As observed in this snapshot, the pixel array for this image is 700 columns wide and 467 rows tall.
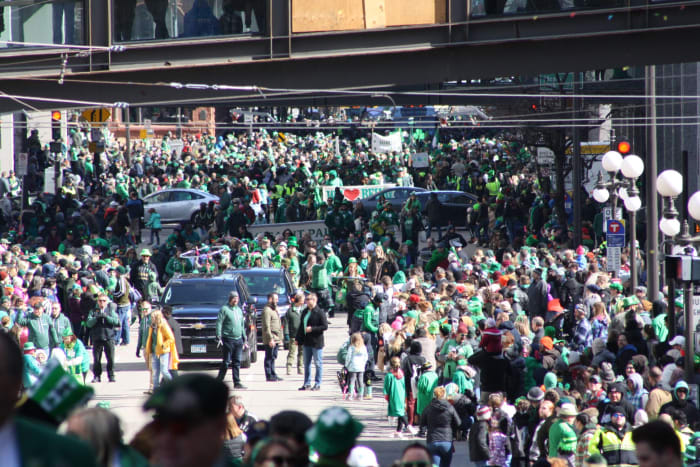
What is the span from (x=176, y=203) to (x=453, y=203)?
33.0 feet

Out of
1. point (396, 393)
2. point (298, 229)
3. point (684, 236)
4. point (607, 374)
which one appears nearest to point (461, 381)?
point (396, 393)

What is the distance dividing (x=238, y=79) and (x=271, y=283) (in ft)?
15.1

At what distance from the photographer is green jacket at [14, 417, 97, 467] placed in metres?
2.24

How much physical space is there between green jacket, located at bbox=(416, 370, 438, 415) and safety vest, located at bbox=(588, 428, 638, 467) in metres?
3.95

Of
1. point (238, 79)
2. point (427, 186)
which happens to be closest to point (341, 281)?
point (238, 79)

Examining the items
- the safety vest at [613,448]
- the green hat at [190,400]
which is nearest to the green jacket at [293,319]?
the safety vest at [613,448]

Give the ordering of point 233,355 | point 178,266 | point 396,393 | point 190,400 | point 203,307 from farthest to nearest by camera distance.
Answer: point 178,266
point 203,307
point 233,355
point 396,393
point 190,400

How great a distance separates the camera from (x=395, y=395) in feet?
50.6

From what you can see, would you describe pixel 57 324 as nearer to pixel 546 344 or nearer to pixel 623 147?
pixel 546 344

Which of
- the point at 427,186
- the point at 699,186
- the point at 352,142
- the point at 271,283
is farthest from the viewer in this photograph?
the point at 352,142

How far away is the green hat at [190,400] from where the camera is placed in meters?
2.71

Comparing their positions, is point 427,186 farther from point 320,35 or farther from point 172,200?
point 320,35

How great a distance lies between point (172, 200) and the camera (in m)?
40.5

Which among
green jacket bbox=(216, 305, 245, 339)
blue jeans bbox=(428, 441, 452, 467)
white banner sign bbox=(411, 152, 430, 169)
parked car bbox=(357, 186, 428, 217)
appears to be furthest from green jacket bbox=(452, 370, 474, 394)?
white banner sign bbox=(411, 152, 430, 169)
